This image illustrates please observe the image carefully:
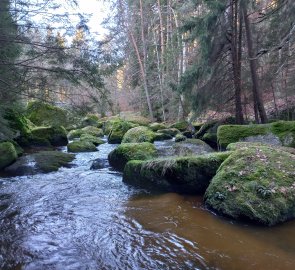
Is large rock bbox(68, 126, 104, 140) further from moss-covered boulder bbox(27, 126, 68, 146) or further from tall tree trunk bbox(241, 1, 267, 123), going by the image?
tall tree trunk bbox(241, 1, 267, 123)

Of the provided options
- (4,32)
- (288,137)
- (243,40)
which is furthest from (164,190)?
(243,40)

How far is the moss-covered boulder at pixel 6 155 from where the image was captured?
9624mm

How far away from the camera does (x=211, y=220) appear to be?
205 inches

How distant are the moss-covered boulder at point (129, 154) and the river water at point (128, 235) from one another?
2.22 meters

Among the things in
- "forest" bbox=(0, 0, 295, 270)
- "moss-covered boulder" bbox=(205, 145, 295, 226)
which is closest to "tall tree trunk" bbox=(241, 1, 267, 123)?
"forest" bbox=(0, 0, 295, 270)

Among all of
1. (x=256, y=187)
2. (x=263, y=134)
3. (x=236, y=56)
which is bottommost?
(x=256, y=187)

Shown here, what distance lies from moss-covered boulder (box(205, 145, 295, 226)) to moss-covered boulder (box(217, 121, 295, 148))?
266cm

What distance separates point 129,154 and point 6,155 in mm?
3928

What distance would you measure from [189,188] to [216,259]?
9.09ft

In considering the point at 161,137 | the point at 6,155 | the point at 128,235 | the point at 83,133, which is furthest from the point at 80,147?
the point at 128,235

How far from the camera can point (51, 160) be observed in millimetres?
10125

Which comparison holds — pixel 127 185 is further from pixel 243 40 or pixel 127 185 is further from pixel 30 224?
pixel 243 40

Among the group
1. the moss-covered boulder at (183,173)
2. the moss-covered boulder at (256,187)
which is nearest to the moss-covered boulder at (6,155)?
the moss-covered boulder at (183,173)

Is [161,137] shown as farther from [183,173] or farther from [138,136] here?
[183,173]
